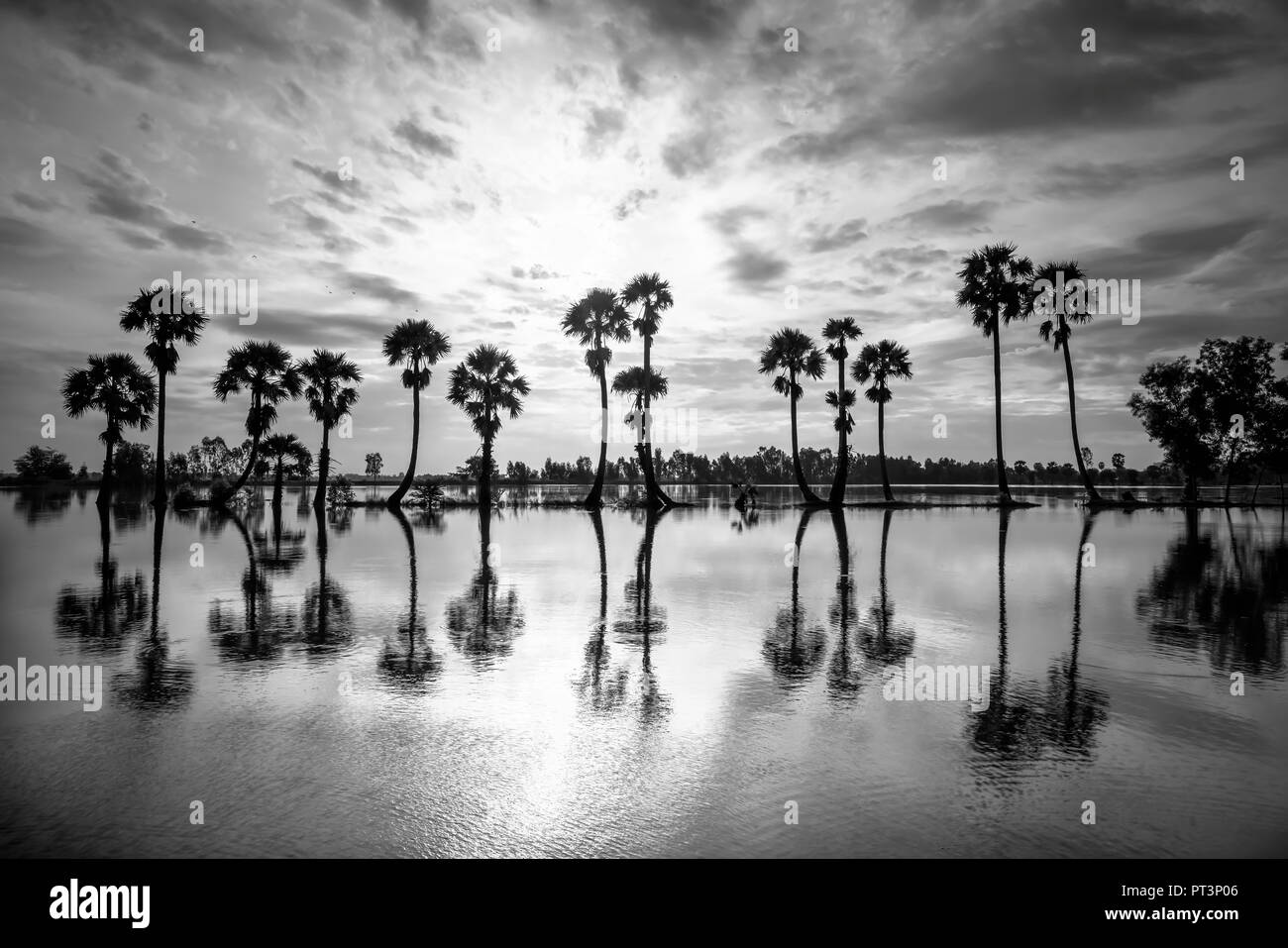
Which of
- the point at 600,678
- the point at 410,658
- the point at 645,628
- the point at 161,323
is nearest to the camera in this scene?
the point at 600,678

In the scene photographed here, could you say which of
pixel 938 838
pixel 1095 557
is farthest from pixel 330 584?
pixel 1095 557

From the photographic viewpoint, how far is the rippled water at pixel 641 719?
13.4 feet

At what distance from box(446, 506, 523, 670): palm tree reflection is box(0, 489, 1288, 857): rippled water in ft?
0.30

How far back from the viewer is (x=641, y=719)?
237 inches

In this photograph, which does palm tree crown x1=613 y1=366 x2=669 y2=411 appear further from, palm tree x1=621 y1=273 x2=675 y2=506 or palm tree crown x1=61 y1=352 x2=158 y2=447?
palm tree crown x1=61 y1=352 x2=158 y2=447

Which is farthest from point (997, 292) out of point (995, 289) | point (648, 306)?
point (648, 306)

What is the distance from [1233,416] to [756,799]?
205ft

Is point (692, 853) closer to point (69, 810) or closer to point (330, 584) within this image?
point (69, 810)

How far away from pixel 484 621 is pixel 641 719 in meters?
4.92

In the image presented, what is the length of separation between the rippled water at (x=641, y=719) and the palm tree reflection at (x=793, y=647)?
62 millimetres

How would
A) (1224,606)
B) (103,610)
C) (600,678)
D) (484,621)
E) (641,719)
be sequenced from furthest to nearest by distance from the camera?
(1224,606)
(103,610)
(484,621)
(600,678)
(641,719)

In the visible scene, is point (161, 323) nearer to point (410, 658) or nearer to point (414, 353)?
point (414, 353)

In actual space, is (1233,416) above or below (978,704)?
above
